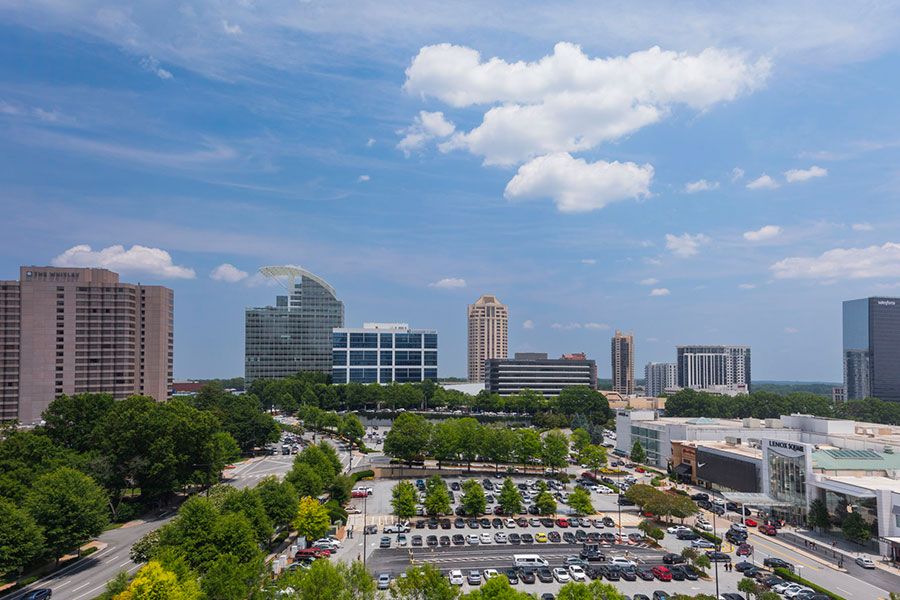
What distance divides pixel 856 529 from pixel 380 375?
451 ft

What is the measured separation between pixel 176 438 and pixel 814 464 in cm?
6323

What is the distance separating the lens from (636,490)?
63.1 metres

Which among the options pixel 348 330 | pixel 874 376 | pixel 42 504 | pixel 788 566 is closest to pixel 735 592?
pixel 788 566

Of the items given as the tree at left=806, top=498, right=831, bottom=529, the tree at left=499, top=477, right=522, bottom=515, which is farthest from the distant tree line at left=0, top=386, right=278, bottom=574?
the tree at left=806, top=498, right=831, bottom=529

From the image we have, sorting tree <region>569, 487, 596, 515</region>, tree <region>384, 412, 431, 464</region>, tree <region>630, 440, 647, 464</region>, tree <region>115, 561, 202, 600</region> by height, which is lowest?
tree <region>630, 440, 647, 464</region>

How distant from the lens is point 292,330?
191 m

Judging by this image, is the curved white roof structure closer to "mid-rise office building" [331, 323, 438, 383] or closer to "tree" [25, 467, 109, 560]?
"mid-rise office building" [331, 323, 438, 383]

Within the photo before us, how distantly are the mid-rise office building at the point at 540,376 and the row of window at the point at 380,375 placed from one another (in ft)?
71.6

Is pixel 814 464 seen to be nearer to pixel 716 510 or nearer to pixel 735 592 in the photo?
pixel 716 510

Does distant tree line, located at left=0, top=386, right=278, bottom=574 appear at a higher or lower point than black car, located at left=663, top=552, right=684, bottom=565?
higher

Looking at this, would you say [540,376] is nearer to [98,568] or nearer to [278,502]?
[278,502]

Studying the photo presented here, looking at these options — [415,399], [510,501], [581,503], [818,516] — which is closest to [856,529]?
[818,516]

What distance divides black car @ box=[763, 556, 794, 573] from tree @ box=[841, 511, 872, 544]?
8.57 m

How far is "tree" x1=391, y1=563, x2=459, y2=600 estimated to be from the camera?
33.4 metres
